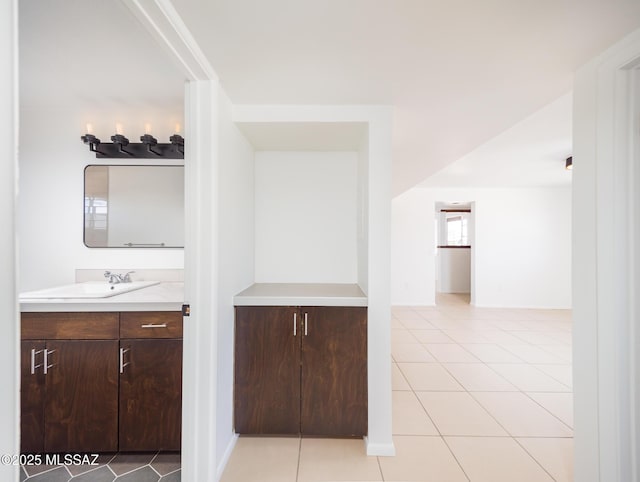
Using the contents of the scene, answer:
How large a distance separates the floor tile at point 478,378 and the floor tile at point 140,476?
8.25ft

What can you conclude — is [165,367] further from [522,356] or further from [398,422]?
[522,356]

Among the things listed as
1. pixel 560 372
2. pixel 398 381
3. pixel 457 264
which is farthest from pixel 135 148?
pixel 457 264

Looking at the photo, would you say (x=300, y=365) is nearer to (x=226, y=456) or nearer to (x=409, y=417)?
(x=226, y=456)

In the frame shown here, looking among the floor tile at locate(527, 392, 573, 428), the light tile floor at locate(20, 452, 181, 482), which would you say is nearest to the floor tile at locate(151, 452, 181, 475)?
the light tile floor at locate(20, 452, 181, 482)

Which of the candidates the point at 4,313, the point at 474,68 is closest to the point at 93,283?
the point at 4,313

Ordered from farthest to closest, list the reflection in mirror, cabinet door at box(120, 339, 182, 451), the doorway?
the doorway → the reflection in mirror → cabinet door at box(120, 339, 182, 451)

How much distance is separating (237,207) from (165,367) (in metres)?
1.06

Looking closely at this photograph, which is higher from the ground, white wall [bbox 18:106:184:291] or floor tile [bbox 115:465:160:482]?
white wall [bbox 18:106:184:291]

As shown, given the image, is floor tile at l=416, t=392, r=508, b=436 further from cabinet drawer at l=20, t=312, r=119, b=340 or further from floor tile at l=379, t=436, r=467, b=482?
cabinet drawer at l=20, t=312, r=119, b=340

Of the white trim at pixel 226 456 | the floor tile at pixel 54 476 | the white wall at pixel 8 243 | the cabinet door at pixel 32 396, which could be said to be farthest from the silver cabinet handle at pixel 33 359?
the white wall at pixel 8 243

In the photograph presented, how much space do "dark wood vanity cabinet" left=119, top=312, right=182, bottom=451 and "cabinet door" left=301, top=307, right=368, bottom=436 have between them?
2.52 feet

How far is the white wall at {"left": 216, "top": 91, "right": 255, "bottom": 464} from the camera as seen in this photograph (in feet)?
5.66

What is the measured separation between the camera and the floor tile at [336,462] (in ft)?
5.63

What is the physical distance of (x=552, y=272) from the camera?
6.25 meters
